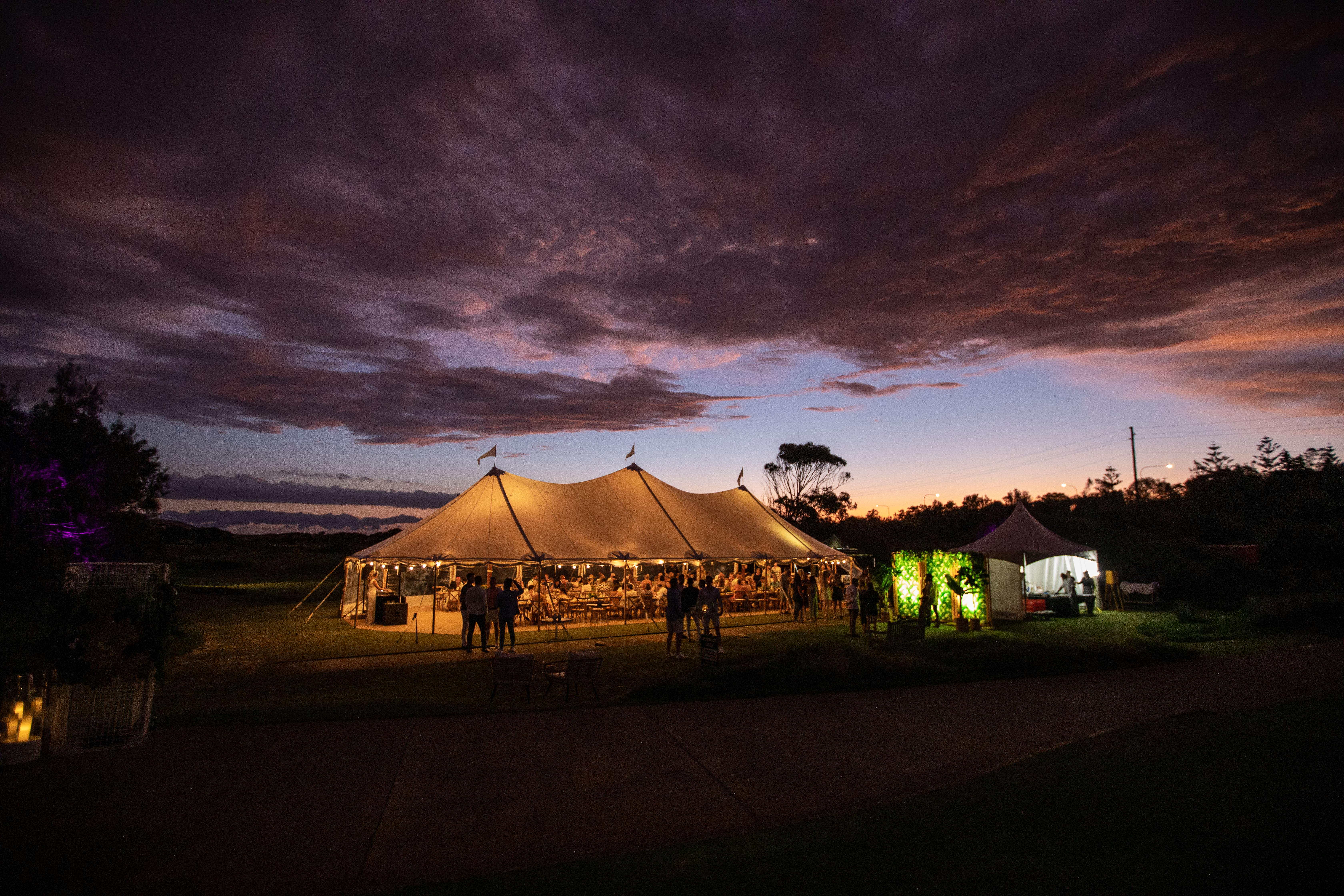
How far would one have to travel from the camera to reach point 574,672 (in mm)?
8070

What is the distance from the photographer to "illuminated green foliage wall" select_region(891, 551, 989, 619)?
16.3 m

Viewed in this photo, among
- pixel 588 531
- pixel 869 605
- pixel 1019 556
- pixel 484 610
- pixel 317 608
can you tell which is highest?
pixel 588 531

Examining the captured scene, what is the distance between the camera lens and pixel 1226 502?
32.0 metres

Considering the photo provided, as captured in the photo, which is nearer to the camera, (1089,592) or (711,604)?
(711,604)

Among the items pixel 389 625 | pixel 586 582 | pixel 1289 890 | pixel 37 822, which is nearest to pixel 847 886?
pixel 1289 890

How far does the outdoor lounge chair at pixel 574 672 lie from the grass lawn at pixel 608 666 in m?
0.23

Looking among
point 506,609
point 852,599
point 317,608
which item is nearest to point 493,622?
point 506,609

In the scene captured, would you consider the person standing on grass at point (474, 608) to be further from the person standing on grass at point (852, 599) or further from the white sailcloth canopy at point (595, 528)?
the person standing on grass at point (852, 599)

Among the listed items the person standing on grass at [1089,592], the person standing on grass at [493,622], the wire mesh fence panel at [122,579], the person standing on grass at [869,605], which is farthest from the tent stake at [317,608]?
the person standing on grass at [1089,592]

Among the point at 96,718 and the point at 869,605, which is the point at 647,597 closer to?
the point at 869,605

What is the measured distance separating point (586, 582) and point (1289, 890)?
15.9 meters

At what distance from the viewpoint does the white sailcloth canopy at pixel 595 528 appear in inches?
579

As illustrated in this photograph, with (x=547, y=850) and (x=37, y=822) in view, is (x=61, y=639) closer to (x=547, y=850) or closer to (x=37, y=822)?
(x=37, y=822)

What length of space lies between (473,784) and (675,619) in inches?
260
